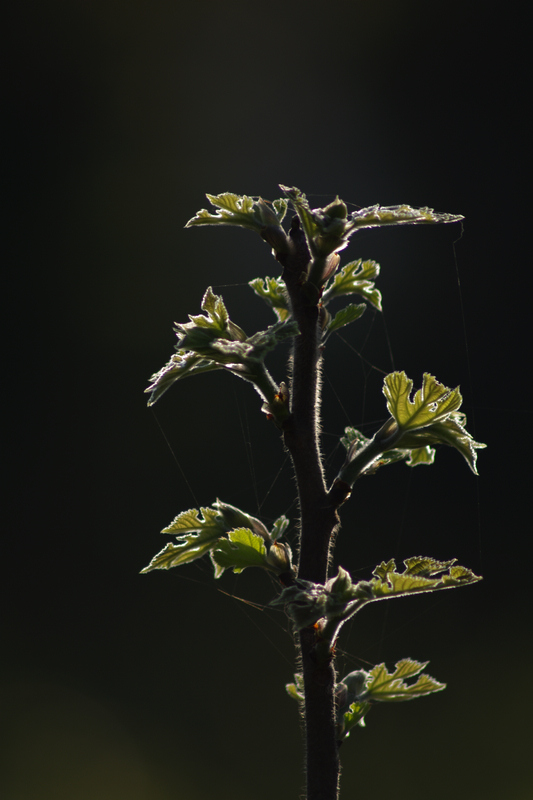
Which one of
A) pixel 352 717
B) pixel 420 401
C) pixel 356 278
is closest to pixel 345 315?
pixel 356 278

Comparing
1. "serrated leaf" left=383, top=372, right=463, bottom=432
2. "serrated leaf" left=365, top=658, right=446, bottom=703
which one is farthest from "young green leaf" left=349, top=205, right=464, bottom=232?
"serrated leaf" left=365, top=658, right=446, bottom=703

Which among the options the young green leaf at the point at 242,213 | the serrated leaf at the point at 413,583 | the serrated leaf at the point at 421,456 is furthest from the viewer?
the serrated leaf at the point at 421,456

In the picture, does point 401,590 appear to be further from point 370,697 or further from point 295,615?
point 370,697

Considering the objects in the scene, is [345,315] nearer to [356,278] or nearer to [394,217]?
[356,278]

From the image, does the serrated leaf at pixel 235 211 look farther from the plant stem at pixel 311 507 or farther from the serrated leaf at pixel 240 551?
the serrated leaf at pixel 240 551

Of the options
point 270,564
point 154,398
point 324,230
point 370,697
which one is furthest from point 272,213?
point 370,697

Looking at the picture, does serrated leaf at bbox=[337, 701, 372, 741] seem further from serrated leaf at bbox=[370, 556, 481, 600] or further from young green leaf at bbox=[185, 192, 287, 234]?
young green leaf at bbox=[185, 192, 287, 234]

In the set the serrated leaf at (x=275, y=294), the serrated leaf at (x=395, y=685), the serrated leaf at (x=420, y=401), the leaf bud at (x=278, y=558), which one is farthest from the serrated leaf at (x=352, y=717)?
the serrated leaf at (x=275, y=294)
